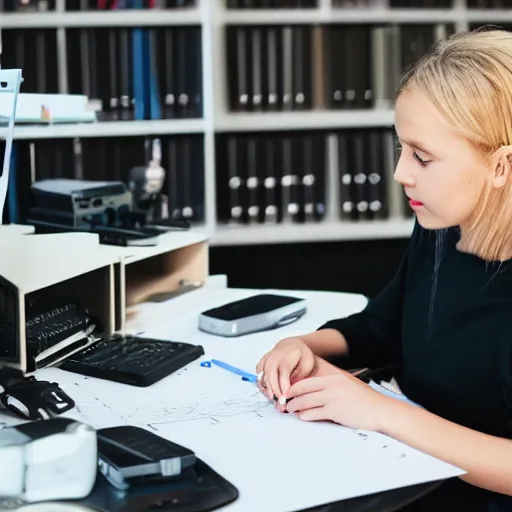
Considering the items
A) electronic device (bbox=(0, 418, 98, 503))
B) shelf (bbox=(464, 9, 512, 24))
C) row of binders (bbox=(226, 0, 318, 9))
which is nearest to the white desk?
electronic device (bbox=(0, 418, 98, 503))

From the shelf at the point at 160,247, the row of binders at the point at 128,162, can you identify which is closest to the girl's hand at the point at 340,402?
the shelf at the point at 160,247

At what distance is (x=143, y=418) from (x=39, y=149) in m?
1.52

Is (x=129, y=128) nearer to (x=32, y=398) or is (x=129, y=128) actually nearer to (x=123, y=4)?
(x=123, y=4)

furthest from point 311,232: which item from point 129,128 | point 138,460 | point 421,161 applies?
point 138,460

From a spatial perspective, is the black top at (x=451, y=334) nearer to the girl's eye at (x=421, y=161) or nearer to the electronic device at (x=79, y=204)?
the girl's eye at (x=421, y=161)

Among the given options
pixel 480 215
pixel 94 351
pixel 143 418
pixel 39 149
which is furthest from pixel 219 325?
pixel 39 149

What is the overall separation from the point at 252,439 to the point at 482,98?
0.52 m

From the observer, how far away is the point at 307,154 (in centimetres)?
279

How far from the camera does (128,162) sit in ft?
8.61

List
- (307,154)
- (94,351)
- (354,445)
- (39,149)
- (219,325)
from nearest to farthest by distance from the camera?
(354,445) → (94,351) → (219,325) → (39,149) → (307,154)

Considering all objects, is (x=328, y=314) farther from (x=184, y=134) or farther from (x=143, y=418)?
(x=184, y=134)

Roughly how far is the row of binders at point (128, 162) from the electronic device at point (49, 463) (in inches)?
65.2

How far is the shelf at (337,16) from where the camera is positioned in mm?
2648

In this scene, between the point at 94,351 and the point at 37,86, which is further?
the point at 37,86
